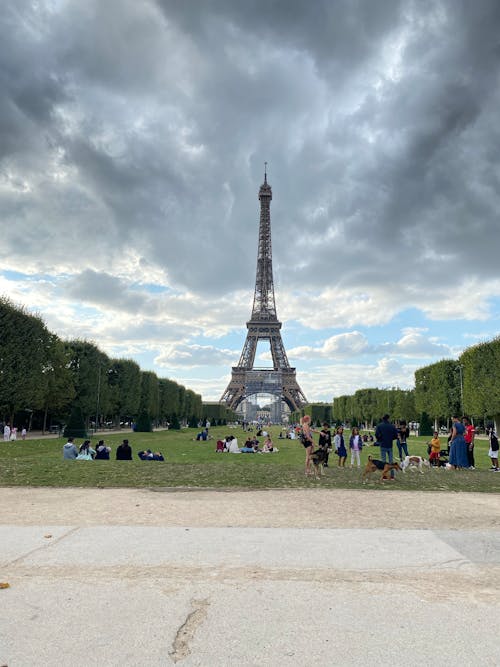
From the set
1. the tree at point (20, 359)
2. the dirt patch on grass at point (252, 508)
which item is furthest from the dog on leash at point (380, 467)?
the tree at point (20, 359)

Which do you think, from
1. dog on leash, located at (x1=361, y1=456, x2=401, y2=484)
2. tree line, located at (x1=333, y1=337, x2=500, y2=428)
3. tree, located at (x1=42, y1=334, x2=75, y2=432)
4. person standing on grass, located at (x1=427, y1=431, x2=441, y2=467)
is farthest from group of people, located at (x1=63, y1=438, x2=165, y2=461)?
tree line, located at (x1=333, y1=337, x2=500, y2=428)

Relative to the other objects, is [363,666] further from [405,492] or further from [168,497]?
[405,492]

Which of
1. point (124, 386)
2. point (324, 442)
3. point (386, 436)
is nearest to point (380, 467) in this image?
point (386, 436)

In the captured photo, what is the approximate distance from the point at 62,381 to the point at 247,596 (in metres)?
46.5

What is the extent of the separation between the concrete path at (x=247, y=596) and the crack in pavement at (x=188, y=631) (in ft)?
0.05

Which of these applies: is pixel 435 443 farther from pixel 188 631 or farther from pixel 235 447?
pixel 188 631

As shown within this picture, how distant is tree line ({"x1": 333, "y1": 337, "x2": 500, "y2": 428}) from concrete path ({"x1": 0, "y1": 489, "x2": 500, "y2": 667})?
39163 mm

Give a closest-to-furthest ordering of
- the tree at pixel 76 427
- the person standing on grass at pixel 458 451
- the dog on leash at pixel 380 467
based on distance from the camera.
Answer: the dog on leash at pixel 380 467, the person standing on grass at pixel 458 451, the tree at pixel 76 427

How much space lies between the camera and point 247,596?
4703mm

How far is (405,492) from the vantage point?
12320 mm

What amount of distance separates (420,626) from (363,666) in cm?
93

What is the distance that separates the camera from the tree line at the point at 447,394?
42.6 metres

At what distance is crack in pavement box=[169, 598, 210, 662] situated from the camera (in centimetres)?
362

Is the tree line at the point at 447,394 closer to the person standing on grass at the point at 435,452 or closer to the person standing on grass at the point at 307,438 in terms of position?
the person standing on grass at the point at 435,452
